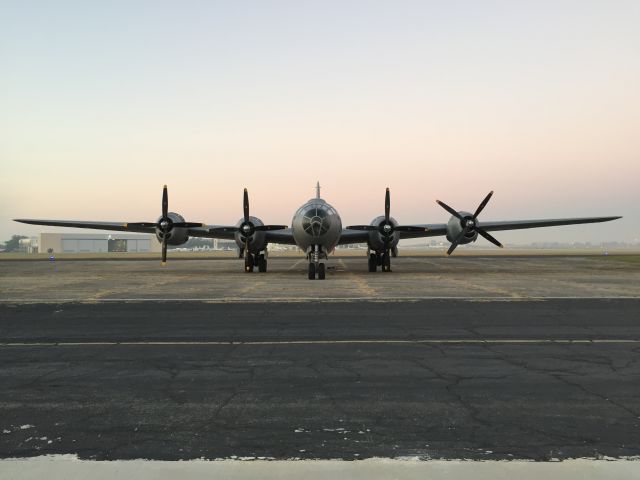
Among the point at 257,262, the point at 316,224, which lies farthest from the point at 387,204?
the point at 257,262

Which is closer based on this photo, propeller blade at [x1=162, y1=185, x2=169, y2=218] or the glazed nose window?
the glazed nose window

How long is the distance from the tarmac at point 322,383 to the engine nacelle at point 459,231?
18.3 m

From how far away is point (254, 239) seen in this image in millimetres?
32688

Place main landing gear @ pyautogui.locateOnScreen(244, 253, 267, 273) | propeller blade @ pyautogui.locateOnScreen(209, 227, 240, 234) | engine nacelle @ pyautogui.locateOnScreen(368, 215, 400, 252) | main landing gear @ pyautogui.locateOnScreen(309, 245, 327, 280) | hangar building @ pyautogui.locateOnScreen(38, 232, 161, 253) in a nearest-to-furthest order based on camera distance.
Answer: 1. main landing gear @ pyautogui.locateOnScreen(309, 245, 327, 280)
2. engine nacelle @ pyautogui.locateOnScreen(368, 215, 400, 252)
3. propeller blade @ pyautogui.locateOnScreen(209, 227, 240, 234)
4. main landing gear @ pyautogui.locateOnScreen(244, 253, 267, 273)
5. hangar building @ pyautogui.locateOnScreen(38, 232, 161, 253)

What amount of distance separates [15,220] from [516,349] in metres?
35.1

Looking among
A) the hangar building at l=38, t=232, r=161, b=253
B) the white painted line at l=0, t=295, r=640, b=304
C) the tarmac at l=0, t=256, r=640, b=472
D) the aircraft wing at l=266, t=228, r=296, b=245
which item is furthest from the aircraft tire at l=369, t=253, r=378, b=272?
the hangar building at l=38, t=232, r=161, b=253

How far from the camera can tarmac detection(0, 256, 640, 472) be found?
4.73m

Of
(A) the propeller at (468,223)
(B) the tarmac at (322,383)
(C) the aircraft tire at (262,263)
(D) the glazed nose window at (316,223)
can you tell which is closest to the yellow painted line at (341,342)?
(B) the tarmac at (322,383)

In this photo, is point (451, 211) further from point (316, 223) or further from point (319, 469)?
point (319, 469)

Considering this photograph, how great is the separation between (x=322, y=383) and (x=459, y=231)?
93.0 feet

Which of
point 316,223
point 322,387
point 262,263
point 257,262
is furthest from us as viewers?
point 257,262

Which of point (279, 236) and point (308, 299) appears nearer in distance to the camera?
point (308, 299)

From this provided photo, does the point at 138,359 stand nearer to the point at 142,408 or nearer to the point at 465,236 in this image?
the point at 142,408

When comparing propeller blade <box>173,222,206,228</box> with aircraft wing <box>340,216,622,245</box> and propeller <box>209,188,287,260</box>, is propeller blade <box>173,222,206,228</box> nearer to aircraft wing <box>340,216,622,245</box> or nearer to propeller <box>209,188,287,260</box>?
propeller <box>209,188,287,260</box>
